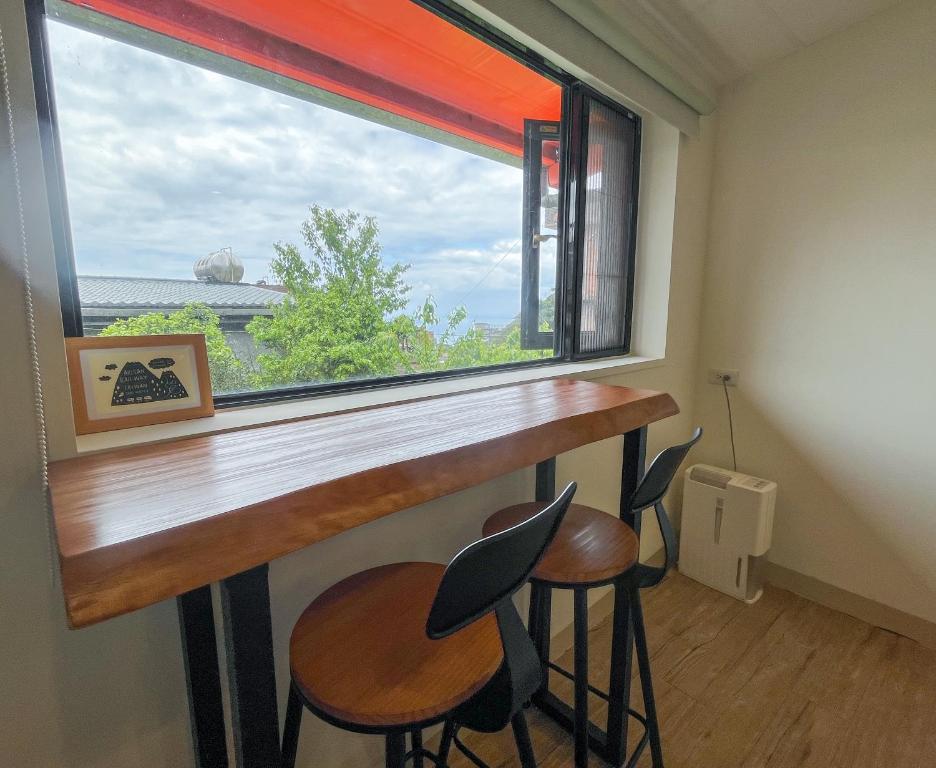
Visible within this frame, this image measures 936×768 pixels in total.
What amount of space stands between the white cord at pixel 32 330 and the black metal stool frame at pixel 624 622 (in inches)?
35.4

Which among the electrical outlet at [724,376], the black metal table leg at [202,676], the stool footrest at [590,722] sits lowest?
the stool footrest at [590,722]

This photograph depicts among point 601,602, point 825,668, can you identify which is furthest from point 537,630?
point 825,668

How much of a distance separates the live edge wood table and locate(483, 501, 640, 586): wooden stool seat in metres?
0.30

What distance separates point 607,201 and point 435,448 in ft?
5.78

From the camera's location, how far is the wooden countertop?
423 millimetres

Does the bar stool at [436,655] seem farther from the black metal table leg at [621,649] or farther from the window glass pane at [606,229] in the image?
the window glass pane at [606,229]

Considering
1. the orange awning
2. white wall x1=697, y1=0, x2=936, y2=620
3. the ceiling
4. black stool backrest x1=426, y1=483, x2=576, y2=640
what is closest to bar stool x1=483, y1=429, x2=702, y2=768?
black stool backrest x1=426, y1=483, x2=576, y2=640

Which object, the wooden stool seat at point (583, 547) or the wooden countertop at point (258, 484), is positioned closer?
the wooden countertop at point (258, 484)

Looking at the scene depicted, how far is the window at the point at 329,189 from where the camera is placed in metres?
0.97

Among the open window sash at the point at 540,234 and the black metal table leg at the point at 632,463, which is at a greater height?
the open window sash at the point at 540,234

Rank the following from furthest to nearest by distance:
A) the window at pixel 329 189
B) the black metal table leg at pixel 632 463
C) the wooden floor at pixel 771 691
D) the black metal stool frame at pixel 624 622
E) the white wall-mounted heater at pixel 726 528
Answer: the white wall-mounted heater at pixel 726 528 < the wooden floor at pixel 771 691 < the black metal table leg at pixel 632 463 < the black metal stool frame at pixel 624 622 < the window at pixel 329 189

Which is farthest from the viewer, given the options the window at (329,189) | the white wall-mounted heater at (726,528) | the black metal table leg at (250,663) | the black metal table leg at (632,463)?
the white wall-mounted heater at (726,528)

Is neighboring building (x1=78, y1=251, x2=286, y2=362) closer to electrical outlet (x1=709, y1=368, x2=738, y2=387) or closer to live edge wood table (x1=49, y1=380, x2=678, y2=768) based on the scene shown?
live edge wood table (x1=49, y1=380, x2=678, y2=768)

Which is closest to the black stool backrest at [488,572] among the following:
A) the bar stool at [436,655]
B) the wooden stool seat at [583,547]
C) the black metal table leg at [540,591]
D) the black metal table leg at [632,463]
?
the bar stool at [436,655]
